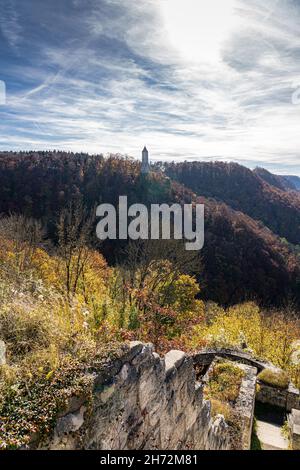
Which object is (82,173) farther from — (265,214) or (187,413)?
(187,413)

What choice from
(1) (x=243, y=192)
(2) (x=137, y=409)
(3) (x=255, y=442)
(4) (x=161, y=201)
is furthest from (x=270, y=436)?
(1) (x=243, y=192)

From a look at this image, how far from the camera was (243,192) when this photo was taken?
105 metres

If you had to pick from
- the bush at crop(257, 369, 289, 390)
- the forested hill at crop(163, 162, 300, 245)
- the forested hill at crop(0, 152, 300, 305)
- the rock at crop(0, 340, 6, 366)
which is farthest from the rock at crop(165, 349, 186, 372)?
the forested hill at crop(163, 162, 300, 245)

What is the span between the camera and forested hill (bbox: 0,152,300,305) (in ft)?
176

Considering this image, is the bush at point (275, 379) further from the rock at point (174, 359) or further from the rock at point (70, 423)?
the rock at point (70, 423)

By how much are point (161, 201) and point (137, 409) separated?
61.1 metres

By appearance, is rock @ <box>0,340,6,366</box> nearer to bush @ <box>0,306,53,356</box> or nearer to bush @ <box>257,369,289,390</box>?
bush @ <box>0,306,53,356</box>

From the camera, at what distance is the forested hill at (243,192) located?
9266 centimetres

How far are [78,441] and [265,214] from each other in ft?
325

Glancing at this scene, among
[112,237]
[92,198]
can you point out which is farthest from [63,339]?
[92,198]

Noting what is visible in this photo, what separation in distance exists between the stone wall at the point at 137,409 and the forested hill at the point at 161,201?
43.0 meters

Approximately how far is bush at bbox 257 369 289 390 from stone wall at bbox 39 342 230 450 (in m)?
5.24

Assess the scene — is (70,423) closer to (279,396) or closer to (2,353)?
(2,353)

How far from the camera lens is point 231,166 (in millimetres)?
122312
